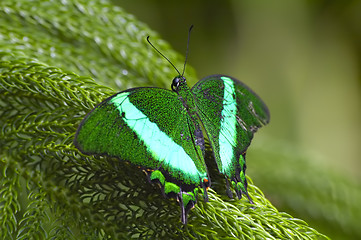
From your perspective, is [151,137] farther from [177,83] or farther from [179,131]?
[177,83]

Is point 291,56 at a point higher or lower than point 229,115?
higher

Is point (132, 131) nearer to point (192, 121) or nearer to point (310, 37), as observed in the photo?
point (192, 121)

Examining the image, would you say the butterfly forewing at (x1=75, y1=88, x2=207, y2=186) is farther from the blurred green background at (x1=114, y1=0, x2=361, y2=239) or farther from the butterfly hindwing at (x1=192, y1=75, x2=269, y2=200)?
the blurred green background at (x1=114, y1=0, x2=361, y2=239)

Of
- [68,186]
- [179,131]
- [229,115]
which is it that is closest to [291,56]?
[229,115]

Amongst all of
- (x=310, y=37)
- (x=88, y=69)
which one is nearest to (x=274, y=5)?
(x=310, y=37)

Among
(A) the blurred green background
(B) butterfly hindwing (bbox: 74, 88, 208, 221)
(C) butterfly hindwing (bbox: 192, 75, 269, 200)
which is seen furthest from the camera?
(A) the blurred green background

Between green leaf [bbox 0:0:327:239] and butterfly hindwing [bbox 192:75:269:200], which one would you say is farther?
butterfly hindwing [bbox 192:75:269:200]

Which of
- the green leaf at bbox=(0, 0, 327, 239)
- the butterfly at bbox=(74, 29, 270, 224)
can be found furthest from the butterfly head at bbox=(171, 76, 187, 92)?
the green leaf at bbox=(0, 0, 327, 239)
